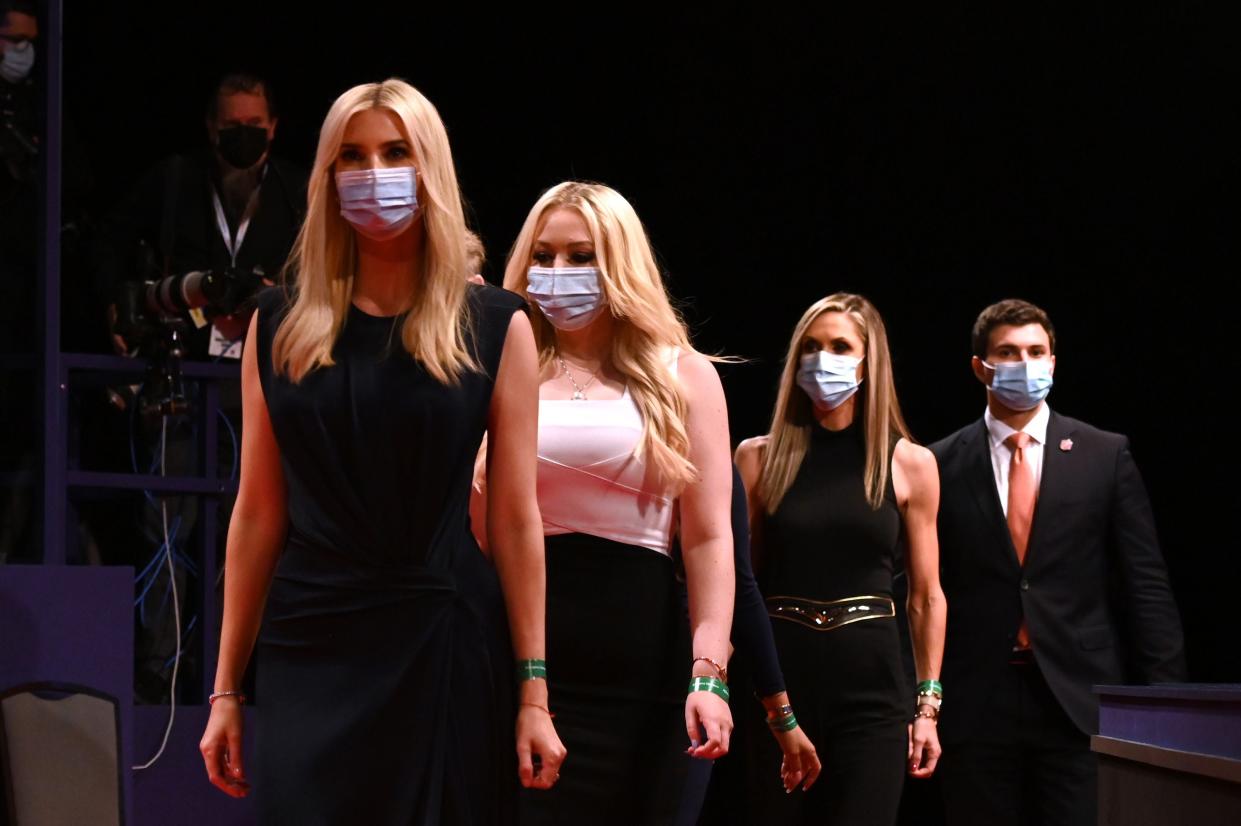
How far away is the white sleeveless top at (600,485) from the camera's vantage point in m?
2.86

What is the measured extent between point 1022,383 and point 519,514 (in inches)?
110

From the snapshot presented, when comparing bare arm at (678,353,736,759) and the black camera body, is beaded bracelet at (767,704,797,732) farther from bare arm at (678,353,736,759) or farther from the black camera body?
the black camera body

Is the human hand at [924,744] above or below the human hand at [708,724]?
below

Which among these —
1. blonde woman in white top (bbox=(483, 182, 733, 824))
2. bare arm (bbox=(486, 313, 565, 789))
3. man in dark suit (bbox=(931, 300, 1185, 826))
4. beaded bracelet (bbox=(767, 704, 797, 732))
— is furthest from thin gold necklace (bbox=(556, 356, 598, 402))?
man in dark suit (bbox=(931, 300, 1185, 826))

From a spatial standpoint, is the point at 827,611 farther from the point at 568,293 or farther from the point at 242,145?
the point at 242,145

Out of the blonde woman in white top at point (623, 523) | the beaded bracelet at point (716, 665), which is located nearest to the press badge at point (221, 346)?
the blonde woman in white top at point (623, 523)

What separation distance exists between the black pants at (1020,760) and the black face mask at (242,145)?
2370 millimetres

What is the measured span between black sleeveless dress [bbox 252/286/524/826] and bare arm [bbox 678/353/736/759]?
0.68 meters

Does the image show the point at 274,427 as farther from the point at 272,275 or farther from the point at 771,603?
the point at 272,275

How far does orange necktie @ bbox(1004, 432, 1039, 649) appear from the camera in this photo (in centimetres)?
456

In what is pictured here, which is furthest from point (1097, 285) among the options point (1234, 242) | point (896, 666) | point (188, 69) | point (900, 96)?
point (188, 69)

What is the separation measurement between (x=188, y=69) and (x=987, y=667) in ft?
10.7

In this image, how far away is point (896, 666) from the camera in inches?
156

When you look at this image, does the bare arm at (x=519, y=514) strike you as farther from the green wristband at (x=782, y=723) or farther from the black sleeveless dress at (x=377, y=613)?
the green wristband at (x=782, y=723)
